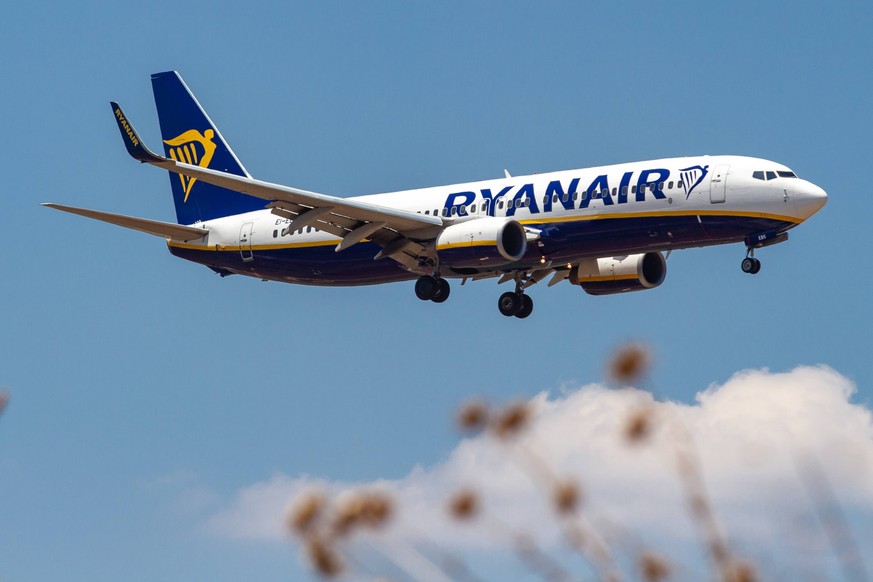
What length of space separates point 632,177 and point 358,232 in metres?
9.83

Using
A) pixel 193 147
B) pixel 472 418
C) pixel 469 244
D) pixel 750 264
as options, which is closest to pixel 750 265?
pixel 750 264

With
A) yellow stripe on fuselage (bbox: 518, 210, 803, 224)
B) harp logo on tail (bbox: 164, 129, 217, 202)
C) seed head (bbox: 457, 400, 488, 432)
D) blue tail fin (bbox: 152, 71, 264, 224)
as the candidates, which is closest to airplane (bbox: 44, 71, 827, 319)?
yellow stripe on fuselage (bbox: 518, 210, 803, 224)

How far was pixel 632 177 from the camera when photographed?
4438cm

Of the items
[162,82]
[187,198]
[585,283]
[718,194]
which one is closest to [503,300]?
[585,283]

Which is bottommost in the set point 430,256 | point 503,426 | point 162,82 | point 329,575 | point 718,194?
point 329,575

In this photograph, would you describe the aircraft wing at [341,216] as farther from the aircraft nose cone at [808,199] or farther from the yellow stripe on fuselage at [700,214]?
the aircraft nose cone at [808,199]

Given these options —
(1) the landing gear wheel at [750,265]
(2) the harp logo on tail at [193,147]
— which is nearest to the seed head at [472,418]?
(1) the landing gear wheel at [750,265]

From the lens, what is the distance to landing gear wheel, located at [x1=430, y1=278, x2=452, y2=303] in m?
47.5

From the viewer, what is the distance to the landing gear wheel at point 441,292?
47.5 meters

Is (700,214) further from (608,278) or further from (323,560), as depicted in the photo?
(323,560)

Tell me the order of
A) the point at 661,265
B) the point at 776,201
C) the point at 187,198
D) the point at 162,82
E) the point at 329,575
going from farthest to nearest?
the point at 162,82
the point at 187,198
the point at 661,265
the point at 776,201
the point at 329,575

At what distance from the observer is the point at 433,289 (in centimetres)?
4750

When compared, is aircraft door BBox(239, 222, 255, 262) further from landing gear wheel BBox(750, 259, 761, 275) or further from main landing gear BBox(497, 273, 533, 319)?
landing gear wheel BBox(750, 259, 761, 275)

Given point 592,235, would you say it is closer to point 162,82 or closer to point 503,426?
point 162,82
